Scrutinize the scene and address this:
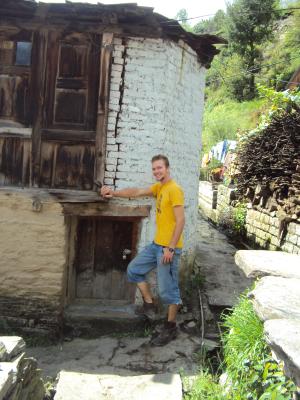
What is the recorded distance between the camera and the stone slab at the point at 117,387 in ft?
13.3

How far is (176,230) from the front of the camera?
4.87 m

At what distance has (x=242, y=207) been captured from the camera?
11297 millimetres

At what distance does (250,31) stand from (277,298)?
30114 millimetres

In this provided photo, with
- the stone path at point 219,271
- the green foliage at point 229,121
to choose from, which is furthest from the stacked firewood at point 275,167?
the green foliage at point 229,121

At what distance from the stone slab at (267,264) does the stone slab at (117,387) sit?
5.18 ft

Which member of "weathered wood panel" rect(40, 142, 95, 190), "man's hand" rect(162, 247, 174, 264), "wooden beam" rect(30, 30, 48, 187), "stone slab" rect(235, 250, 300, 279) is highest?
"wooden beam" rect(30, 30, 48, 187)

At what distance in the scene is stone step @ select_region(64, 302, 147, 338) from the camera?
19.4ft

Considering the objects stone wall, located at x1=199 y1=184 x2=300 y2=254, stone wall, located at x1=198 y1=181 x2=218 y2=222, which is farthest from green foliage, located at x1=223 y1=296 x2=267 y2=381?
stone wall, located at x1=198 y1=181 x2=218 y2=222

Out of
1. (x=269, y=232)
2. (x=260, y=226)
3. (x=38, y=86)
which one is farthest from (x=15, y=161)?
(x=260, y=226)

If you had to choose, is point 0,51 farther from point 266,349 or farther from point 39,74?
point 266,349

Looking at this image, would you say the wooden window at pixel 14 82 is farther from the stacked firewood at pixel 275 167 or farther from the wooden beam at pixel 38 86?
the stacked firewood at pixel 275 167

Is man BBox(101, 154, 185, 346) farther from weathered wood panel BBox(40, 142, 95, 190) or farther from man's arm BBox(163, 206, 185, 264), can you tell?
weathered wood panel BBox(40, 142, 95, 190)

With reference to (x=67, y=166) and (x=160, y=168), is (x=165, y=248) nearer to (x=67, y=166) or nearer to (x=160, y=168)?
(x=160, y=168)

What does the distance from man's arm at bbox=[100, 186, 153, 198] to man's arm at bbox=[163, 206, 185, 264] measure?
69 centimetres
